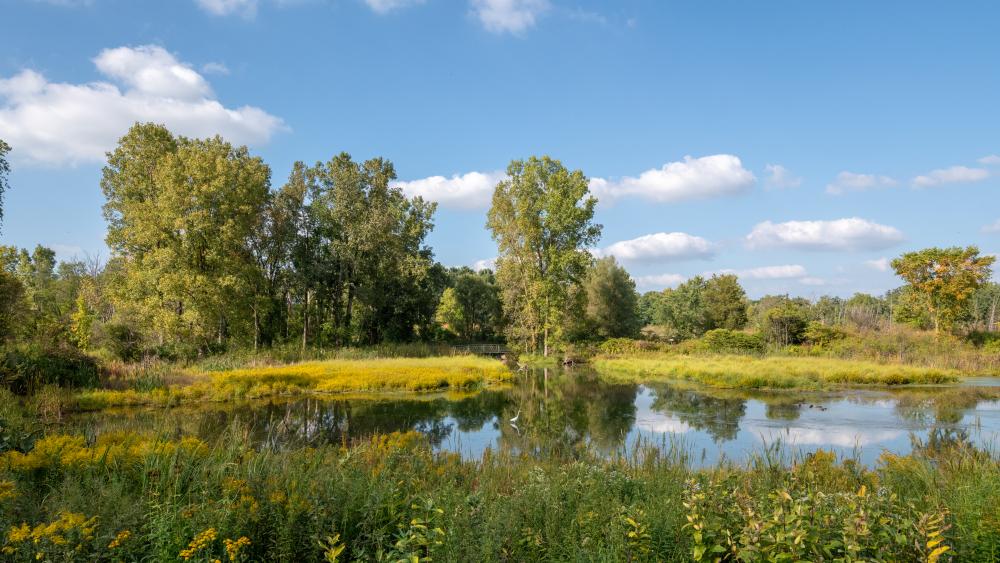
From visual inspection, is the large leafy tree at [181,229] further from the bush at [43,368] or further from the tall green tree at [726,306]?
the tall green tree at [726,306]

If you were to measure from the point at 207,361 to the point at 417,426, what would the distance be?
684 inches

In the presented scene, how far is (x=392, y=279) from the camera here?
44438 millimetres

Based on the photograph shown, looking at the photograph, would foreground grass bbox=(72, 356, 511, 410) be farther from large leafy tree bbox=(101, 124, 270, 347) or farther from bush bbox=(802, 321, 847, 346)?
bush bbox=(802, 321, 847, 346)

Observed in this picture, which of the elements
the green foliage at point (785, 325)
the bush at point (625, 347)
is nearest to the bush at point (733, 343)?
the green foliage at point (785, 325)

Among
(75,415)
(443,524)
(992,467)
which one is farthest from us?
(75,415)

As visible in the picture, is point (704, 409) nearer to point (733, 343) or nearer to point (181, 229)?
point (733, 343)

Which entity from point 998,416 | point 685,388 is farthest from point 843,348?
point 998,416

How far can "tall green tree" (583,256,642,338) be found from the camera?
5694 centimetres

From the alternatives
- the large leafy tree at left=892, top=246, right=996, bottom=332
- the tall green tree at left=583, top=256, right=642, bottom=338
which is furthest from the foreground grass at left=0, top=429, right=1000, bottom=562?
the tall green tree at left=583, top=256, right=642, bottom=338

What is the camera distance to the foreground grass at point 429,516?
11.9 ft

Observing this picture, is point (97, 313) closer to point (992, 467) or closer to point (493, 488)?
point (493, 488)

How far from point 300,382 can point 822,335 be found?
3567 cm

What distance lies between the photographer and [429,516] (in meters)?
4.81

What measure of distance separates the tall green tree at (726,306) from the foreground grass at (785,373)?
20996 millimetres
